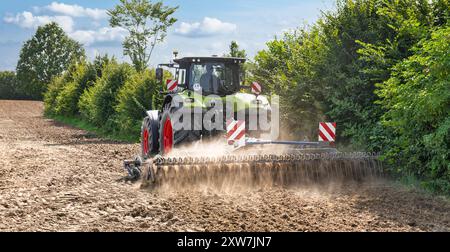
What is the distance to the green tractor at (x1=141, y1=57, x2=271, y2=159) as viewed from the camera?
1046 cm

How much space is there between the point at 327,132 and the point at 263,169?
1.97 metres

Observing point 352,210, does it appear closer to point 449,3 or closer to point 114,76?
point 449,3

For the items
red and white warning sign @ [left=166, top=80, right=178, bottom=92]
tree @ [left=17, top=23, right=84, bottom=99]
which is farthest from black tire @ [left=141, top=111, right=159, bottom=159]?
tree @ [left=17, top=23, right=84, bottom=99]

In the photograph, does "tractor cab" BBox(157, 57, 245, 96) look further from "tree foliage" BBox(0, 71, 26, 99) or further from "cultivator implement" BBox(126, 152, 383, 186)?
"tree foliage" BBox(0, 71, 26, 99)

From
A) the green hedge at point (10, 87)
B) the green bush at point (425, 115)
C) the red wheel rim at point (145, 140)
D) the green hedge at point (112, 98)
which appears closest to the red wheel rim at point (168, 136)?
the red wheel rim at point (145, 140)

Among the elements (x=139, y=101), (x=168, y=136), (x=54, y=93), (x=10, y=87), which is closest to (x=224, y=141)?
(x=168, y=136)

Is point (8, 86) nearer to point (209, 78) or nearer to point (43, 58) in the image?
point (43, 58)

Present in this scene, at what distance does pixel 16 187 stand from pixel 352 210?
582 centimetres

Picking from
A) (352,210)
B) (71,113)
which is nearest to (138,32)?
(71,113)

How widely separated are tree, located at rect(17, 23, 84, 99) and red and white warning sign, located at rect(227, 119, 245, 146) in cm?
6042

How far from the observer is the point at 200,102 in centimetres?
1051
